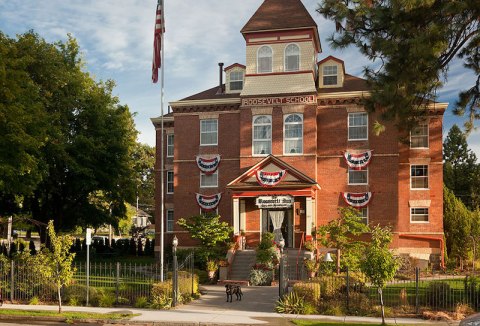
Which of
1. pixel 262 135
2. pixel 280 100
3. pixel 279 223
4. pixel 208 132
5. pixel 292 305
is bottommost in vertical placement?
pixel 292 305

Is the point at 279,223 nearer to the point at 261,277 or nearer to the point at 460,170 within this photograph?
the point at 261,277

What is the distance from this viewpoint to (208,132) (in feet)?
121

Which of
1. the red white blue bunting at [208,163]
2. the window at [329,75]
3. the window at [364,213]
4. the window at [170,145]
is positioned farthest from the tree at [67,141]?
the window at [364,213]

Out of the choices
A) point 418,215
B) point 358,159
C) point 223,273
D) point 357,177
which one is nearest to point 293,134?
point 358,159

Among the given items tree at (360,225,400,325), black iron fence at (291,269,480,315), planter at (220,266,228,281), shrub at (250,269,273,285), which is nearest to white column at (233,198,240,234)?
planter at (220,266,228,281)

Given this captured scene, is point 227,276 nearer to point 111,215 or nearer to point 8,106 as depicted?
point 8,106

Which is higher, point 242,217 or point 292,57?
point 292,57

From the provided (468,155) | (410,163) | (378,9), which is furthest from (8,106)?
(468,155)

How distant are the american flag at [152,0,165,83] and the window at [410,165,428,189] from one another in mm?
18105

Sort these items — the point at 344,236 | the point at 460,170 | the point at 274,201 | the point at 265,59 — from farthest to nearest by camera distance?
the point at 460,170, the point at 265,59, the point at 274,201, the point at 344,236

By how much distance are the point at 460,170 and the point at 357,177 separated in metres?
29.1

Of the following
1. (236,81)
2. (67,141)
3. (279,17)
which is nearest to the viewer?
(279,17)

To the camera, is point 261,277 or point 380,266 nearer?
point 380,266

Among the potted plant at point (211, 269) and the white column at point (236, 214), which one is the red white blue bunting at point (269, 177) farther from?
the potted plant at point (211, 269)
